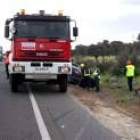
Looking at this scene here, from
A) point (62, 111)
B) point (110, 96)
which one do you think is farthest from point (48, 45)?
point (62, 111)

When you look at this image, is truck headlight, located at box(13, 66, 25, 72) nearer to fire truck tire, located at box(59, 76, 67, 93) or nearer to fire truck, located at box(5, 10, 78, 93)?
fire truck, located at box(5, 10, 78, 93)

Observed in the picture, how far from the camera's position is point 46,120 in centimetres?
1524

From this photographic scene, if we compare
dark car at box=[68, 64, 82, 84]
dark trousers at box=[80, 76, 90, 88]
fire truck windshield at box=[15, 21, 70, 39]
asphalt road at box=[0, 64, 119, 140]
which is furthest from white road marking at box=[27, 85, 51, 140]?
dark car at box=[68, 64, 82, 84]

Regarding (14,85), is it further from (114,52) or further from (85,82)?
(114,52)

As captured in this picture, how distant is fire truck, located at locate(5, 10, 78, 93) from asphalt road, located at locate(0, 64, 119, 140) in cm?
117

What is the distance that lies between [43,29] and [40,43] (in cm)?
62

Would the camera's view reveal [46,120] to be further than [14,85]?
No

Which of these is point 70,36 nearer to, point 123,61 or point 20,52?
point 20,52

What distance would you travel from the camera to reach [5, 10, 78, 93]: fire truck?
78.5ft

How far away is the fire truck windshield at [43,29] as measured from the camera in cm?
2394

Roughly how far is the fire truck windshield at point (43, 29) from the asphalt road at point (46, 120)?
2618 mm

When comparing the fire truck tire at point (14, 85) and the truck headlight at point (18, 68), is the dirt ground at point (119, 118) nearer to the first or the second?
the truck headlight at point (18, 68)

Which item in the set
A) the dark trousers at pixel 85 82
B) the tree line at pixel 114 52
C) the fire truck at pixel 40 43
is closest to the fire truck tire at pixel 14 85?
the fire truck at pixel 40 43

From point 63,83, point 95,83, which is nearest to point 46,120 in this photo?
point 63,83
